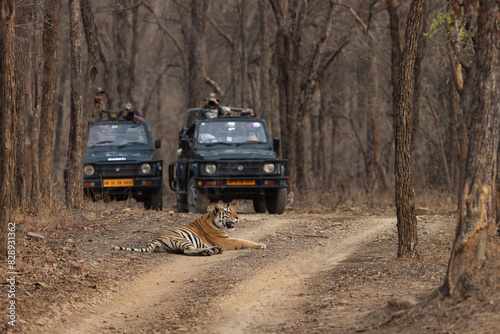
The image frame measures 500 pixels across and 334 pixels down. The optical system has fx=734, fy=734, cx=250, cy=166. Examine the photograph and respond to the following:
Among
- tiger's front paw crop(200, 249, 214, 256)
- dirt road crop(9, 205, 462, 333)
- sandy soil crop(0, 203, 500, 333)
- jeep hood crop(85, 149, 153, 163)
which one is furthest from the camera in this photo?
jeep hood crop(85, 149, 153, 163)

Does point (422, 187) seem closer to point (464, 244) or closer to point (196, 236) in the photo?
point (196, 236)

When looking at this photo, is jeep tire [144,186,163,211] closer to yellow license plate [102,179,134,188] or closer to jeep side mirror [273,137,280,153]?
yellow license plate [102,179,134,188]

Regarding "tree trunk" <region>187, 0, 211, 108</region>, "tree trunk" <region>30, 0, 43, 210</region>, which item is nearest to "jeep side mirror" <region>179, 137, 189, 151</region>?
"tree trunk" <region>30, 0, 43, 210</region>

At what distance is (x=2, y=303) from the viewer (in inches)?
261

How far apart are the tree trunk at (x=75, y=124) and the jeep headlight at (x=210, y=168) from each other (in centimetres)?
244

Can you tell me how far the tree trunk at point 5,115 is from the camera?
8016 mm

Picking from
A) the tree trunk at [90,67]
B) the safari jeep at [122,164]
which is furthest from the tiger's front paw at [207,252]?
the safari jeep at [122,164]

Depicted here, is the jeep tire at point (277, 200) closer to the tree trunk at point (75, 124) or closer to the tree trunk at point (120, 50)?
the tree trunk at point (75, 124)

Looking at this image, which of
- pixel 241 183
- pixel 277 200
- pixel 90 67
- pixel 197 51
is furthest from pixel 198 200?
pixel 197 51

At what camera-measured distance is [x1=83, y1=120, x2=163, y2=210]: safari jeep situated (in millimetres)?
16000

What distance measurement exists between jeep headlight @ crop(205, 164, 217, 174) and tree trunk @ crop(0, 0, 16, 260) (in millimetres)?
6624

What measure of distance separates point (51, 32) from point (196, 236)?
223 inches

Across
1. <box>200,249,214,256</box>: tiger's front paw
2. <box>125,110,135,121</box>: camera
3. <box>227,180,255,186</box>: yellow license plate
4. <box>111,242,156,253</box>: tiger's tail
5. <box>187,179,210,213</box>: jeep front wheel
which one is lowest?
<box>200,249,214,256</box>: tiger's front paw

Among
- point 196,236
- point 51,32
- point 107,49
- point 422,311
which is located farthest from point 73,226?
point 107,49
